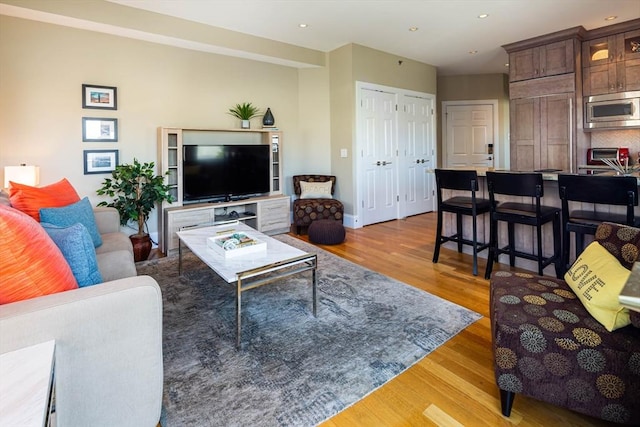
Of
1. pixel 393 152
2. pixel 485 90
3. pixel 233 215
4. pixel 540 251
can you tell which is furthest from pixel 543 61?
pixel 233 215

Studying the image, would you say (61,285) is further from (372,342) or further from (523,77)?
(523,77)

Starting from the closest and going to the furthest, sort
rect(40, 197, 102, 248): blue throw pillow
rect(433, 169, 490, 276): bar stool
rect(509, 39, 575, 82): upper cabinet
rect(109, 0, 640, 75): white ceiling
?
rect(40, 197, 102, 248): blue throw pillow, rect(433, 169, 490, 276): bar stool, rect(109, 0, 640, 75): white ceiling, rect(509, 39, 575, 82): upper cabinet

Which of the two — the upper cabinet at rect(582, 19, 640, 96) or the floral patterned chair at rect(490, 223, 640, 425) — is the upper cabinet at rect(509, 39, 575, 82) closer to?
the upper cabinet at rect(582, 19, 640, 96)

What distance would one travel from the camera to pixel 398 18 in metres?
4.15

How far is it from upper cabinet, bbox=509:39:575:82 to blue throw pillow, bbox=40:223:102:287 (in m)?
5.78

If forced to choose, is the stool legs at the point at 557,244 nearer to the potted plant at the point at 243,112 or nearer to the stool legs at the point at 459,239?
the stool legs at the point at 459,239

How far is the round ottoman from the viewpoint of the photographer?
4.32m

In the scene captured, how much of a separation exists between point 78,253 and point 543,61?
590 cm

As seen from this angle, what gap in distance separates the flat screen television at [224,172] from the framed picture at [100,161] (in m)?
0.79

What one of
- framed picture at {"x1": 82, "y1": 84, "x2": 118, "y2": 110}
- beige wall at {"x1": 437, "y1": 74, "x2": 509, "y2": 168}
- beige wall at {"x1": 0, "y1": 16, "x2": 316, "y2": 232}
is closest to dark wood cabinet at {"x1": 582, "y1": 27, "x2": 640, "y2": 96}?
beige wall at {"x1": 437, "y1": 74, "x2": 509, "y2": 168}

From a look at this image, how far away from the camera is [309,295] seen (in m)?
2.84

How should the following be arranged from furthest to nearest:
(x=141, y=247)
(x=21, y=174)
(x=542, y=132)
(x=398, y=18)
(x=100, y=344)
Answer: (x=542, y=132)
(x=398, y=18)
(x=141, y=247)
(x=21, y=174)
(x=100, y=344)

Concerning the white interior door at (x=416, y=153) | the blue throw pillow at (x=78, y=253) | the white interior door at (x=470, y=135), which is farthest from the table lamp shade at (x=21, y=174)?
the white interior door at (x=470, y=135)

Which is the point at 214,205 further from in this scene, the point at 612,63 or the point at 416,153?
the point at 612,63
